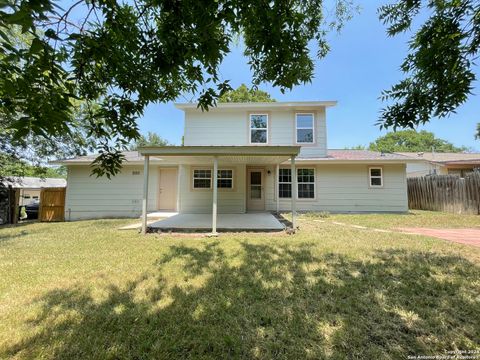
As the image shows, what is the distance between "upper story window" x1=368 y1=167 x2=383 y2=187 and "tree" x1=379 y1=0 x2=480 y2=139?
33.3 ft

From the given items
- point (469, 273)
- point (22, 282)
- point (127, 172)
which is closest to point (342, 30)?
point (469, 273)

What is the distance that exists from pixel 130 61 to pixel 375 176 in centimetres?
1281

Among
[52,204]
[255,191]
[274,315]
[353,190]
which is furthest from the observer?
[255,191]

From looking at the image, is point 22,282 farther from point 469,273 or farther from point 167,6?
point 469,273

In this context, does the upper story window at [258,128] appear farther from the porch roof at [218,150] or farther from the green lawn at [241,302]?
the green lawn at [241,302]

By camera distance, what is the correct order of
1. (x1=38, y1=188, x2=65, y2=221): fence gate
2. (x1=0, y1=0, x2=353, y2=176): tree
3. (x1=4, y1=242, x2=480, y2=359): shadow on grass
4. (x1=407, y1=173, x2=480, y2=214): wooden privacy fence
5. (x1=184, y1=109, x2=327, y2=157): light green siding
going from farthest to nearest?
(x1=184, y1=109, x2=327, y2=157): light green siding
(x1=38, y1=188, x2=65, y2=221): fence gate
(x1=407, y1=173, x2=480, y2=214): wooden privacy fence
(x1=4, y1=242, x2=480, y2=359): shadow on grass
(x1=0, y1=0, x2=353, y2=176): tree

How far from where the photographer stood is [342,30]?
4430 millimetres

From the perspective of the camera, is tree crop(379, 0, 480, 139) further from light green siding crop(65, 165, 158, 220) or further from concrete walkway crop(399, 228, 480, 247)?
light green siding crop(65, 165, 158, 220)

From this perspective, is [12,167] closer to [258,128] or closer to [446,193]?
[258,128]

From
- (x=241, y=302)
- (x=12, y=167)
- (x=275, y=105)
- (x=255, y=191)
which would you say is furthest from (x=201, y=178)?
(x=241, y=302)

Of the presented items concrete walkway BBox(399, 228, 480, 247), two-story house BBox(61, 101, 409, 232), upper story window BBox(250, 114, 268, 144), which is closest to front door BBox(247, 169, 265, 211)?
two-story house BBox(61, 101, 409, 232)

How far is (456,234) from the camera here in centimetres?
700

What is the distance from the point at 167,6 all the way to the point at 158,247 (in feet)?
16.5

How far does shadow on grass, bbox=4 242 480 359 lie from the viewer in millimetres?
2307
